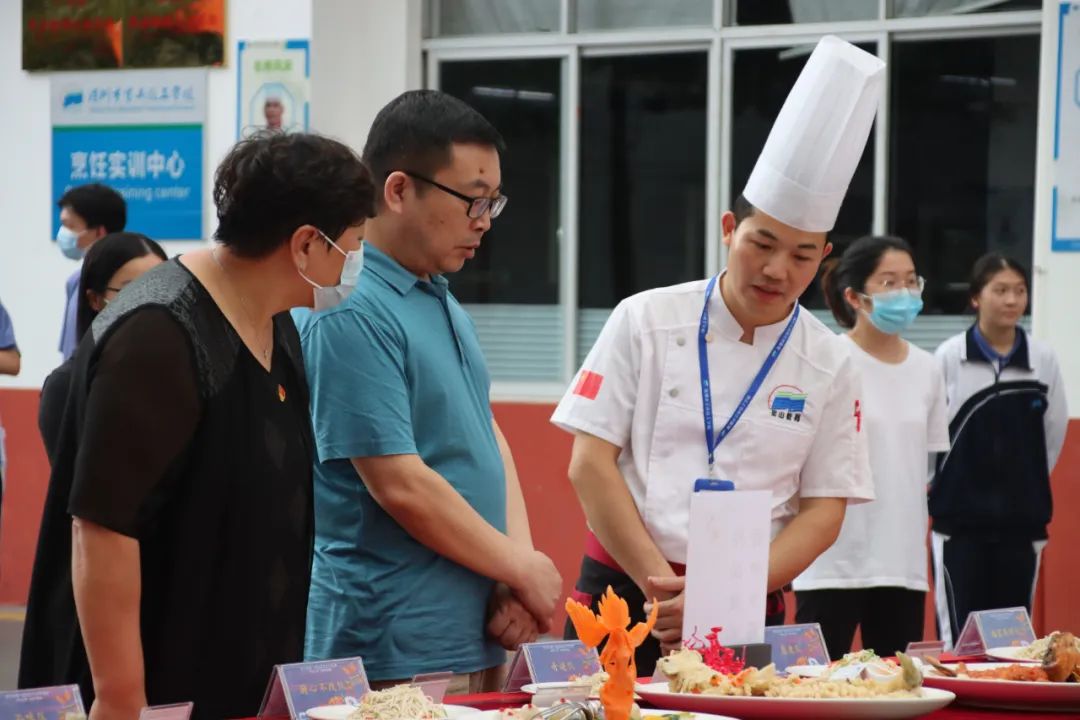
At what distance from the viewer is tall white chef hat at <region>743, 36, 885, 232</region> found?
2.49m

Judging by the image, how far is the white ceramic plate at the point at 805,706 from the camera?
184cm

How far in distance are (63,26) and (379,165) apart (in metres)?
4.24

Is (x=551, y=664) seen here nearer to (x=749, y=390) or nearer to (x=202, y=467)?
(x=202, y=467)

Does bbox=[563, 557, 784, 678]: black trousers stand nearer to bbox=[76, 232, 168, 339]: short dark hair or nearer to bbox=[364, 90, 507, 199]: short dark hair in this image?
bbox=[364, 90, 507, 199]: short dark hair

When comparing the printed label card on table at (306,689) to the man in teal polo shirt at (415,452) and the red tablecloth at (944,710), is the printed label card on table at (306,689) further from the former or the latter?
the man in teal polo shirt at (415,452)

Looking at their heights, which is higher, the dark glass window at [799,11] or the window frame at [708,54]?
the dark glass window at [799,11]

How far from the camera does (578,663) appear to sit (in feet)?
6.65

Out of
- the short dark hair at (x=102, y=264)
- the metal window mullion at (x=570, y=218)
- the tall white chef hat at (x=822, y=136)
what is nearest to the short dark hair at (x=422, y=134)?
the tall white chef hat at (x=822, y=136)

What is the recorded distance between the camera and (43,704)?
5.14 feet

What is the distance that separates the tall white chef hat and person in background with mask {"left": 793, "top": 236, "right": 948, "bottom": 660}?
4.87 ft

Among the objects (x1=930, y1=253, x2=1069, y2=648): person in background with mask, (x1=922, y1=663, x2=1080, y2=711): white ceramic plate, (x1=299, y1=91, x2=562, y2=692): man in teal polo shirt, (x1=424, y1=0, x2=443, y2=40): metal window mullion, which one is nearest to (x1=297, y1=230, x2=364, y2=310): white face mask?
(x1=299, y1=91, x2=562, y2=692): man in teal polo shirt

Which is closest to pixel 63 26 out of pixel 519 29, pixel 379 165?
pixel 519 29

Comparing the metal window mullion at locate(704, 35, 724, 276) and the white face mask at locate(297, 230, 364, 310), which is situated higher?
the metal window mullion at locate(704, 35, 724, 276)

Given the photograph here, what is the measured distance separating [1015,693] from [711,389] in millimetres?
698
